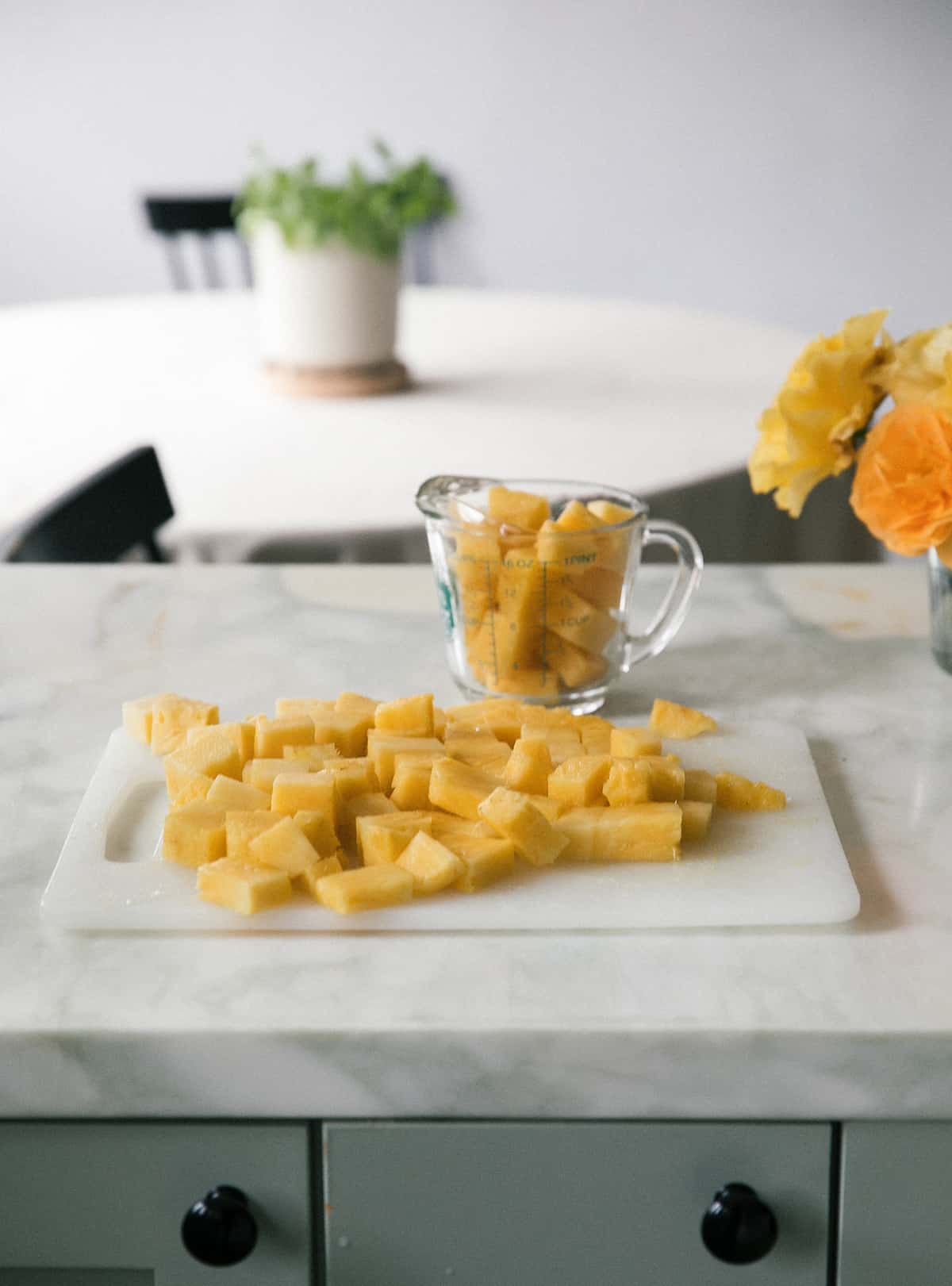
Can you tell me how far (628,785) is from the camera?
77 cm

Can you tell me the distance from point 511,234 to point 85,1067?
437 centimetres

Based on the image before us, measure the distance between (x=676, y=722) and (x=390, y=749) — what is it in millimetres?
205

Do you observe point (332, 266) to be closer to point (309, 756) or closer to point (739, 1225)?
point (309, 756)

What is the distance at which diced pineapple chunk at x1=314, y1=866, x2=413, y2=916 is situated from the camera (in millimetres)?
709

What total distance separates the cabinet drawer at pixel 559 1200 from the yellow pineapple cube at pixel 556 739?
22 cm

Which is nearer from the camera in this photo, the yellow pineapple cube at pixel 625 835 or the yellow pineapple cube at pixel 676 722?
the yellow pineapple cube at pixel 625 835

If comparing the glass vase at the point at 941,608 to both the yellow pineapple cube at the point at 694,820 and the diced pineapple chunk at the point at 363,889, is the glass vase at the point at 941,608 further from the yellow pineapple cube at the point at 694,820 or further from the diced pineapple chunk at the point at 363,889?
the diced pineapple chunk at the point at 363,889

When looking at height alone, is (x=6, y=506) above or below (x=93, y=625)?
below

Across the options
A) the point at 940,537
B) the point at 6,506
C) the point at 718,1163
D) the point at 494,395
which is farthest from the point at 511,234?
the point at 718,1163

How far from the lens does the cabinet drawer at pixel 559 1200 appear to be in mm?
679

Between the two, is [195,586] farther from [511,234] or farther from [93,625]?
[511,234]

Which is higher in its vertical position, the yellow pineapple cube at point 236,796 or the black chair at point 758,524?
the yellow pineapple cube at point 236,796

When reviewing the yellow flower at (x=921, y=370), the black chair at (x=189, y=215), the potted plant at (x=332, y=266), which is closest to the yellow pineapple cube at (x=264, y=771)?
the yellow flower at (x=921, y=370)

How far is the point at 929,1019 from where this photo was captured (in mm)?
648
